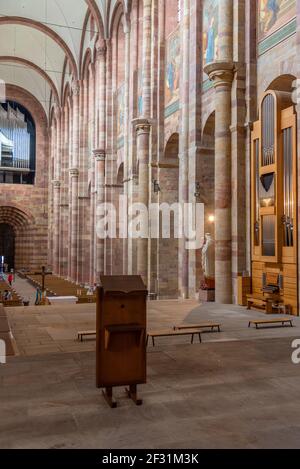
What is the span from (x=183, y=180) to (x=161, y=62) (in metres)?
5.99

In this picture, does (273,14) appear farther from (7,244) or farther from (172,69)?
(7,244)

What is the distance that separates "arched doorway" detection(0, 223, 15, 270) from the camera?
4257 centimetres

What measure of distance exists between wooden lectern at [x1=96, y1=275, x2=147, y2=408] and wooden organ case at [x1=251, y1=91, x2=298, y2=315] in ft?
22.0

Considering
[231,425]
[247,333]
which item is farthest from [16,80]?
[231,425]

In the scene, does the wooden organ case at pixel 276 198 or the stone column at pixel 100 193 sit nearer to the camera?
the wooden organ case at pixel 276 198

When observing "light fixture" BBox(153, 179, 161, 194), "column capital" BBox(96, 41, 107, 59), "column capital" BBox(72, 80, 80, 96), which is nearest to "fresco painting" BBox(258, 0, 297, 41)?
"light fixture" BBox(153, 179, 161, 194)

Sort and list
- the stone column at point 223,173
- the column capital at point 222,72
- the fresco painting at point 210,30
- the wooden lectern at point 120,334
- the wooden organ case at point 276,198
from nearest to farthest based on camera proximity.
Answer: the wooden lectern at point 120,334
the wooden organ case at point 276,198
the column capital at point 222,72
the stone column at point 223,173
the fresco painting at point 210,30

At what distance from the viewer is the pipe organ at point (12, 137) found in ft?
136

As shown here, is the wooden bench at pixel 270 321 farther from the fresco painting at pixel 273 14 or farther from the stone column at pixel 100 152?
the stone column at pixel 100 152

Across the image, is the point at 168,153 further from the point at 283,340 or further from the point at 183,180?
the point at 283,340

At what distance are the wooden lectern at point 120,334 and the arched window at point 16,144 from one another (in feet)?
128

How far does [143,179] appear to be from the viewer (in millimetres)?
19219

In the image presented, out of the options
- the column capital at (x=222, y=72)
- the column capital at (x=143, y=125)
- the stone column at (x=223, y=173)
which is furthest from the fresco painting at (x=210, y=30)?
the column capital at (x=143, y=125)

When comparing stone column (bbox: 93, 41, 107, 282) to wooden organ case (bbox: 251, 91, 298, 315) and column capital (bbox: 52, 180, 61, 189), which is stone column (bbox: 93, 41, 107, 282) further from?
wooden organ case (bbox: 251, 91, 298, 315)
